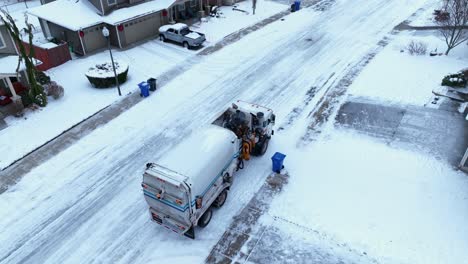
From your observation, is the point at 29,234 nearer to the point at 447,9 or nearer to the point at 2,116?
the point at 2,116

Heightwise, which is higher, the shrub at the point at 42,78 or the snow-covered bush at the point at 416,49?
the snow-covered bush at the point at 416,49

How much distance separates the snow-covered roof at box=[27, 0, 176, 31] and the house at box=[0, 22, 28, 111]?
17.5 ft

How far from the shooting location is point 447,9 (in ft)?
101

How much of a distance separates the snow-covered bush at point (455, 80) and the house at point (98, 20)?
70.2ft

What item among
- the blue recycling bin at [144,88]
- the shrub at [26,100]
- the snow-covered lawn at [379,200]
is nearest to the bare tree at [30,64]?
the shrub at [26,100]

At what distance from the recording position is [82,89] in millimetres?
21219

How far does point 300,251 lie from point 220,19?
25.9 m

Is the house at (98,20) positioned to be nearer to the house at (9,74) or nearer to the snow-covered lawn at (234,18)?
the snow-covered lawn at (234,18)

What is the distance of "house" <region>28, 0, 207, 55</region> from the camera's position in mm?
25094

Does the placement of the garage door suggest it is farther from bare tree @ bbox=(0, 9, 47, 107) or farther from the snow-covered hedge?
bare tree @ bbox=(0, 9, 47, 107)

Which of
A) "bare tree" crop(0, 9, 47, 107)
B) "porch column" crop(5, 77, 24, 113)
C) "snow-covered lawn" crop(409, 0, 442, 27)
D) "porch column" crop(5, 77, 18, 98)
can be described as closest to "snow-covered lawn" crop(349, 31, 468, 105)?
"snow-covered lawn" crop(409, 0, 442, 27)

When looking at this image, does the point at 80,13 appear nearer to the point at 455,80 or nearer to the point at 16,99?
the point at 16,99

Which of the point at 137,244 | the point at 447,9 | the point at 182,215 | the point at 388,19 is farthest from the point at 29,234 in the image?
the point at 447,9

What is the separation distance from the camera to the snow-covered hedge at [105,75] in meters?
20.8
